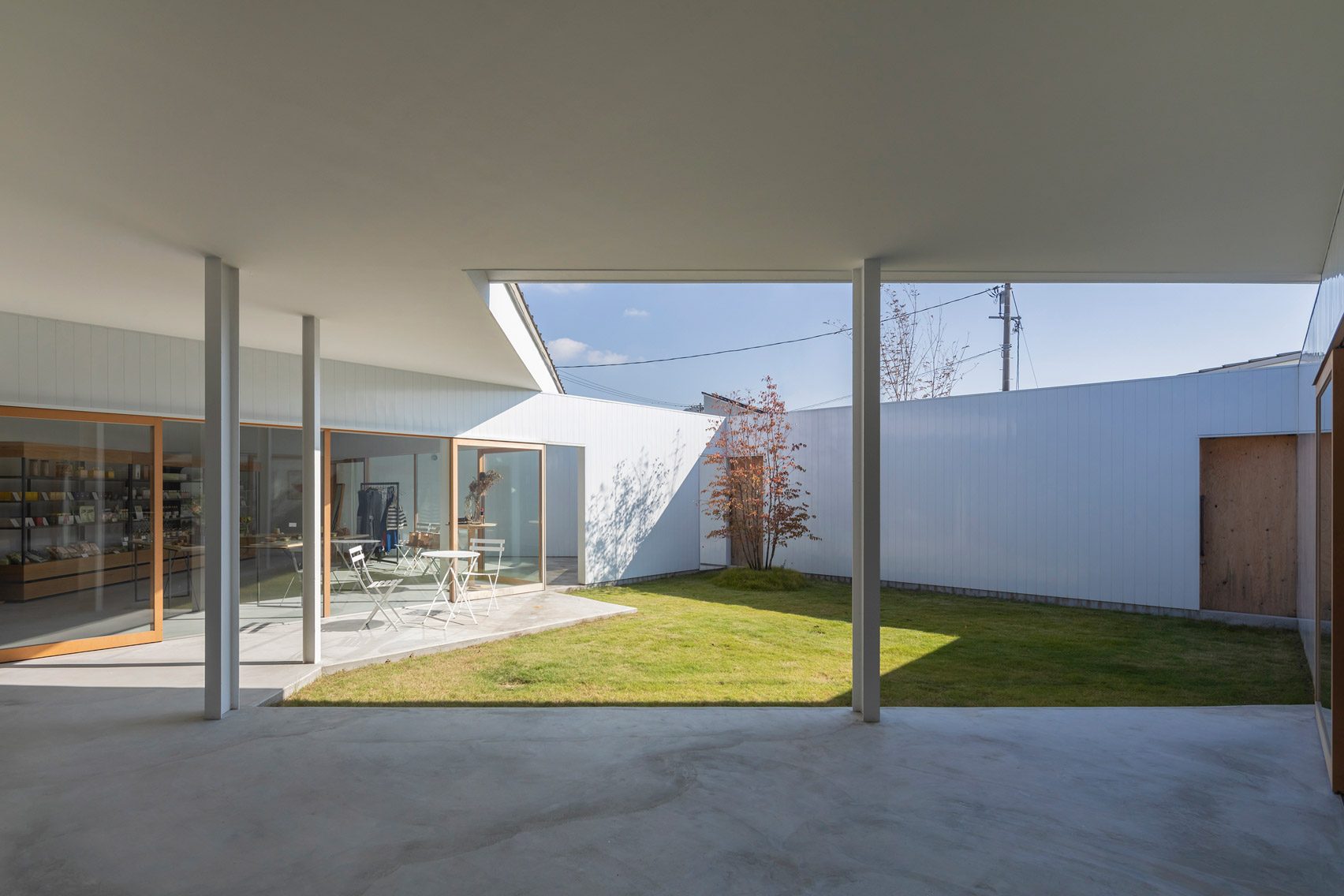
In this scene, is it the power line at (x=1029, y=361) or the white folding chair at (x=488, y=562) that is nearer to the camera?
the white folding chair at (x=488, y=562)

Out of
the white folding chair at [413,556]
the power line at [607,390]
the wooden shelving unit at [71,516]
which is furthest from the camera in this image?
the power line at [607,390]

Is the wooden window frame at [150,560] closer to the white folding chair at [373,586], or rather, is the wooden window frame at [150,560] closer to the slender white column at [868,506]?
the white folding chair at [373,586]

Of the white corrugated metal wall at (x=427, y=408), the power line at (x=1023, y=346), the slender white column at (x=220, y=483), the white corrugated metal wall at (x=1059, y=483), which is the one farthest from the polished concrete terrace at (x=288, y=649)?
the power line at (x=1023, y=346)

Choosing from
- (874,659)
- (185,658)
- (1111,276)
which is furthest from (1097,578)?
(185,658)

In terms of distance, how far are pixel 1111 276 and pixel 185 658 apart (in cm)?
703

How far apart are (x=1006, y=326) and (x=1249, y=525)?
35.4ft

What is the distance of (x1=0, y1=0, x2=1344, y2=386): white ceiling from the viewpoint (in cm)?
198

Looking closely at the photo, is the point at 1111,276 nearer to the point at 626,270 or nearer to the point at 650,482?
the point at 626,270

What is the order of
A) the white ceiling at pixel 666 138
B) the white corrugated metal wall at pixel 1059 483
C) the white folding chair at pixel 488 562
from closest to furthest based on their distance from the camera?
1. the white ceiling at pixel 666 138
2. the white corrugated metal wall at pixel 1059 483
3. the white folding chair at pixel 488 562

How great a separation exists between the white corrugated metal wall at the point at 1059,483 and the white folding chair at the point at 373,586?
21.8ft

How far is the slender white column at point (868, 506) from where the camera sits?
165 inches

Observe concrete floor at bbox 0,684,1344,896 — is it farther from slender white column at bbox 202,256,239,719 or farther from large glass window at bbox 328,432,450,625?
large glass window at bbox 328,432,450,625

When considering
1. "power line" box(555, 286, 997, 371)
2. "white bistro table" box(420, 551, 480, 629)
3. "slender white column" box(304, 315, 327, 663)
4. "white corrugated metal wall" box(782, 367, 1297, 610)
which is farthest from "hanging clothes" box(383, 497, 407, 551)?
"white corrugated metal wall" box(782, 367, 1297, 610)

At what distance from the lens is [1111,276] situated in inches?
180
